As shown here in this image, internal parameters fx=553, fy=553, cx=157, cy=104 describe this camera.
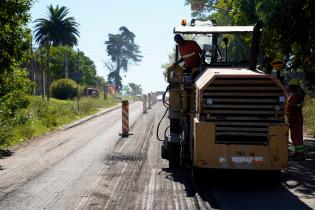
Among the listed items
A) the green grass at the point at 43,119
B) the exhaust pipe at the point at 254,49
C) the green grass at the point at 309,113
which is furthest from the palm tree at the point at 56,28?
the exhaust pipe at the point at 254,49

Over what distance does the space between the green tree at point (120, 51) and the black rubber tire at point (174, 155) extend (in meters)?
136

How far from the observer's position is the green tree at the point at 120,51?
15162cm

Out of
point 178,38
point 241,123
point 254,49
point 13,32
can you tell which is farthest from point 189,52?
point 13,32

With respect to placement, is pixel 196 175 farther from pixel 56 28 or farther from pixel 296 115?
pixel 56 28

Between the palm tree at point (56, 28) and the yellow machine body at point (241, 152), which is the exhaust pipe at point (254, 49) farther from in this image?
the palm tree at point (56, 28)

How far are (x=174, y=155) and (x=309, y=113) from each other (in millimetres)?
14127

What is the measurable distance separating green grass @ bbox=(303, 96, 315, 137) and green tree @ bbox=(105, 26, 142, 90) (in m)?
121

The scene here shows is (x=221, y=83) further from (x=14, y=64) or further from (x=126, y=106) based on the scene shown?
(x=126, y=106)

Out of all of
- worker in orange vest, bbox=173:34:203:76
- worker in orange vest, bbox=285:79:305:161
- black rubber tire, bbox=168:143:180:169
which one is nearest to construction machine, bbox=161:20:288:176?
worker in orange vest, bbox=173:34:203:76

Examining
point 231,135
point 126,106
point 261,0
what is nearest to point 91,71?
point 126,106

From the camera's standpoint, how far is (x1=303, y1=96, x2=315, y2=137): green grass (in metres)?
22.4

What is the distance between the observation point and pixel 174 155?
1263 centimetres

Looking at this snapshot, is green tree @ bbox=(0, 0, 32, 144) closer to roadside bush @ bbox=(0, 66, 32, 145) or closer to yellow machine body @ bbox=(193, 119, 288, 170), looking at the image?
roadside bush @ bbox=(0, 66, 32, 145)

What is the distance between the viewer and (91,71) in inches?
3853
